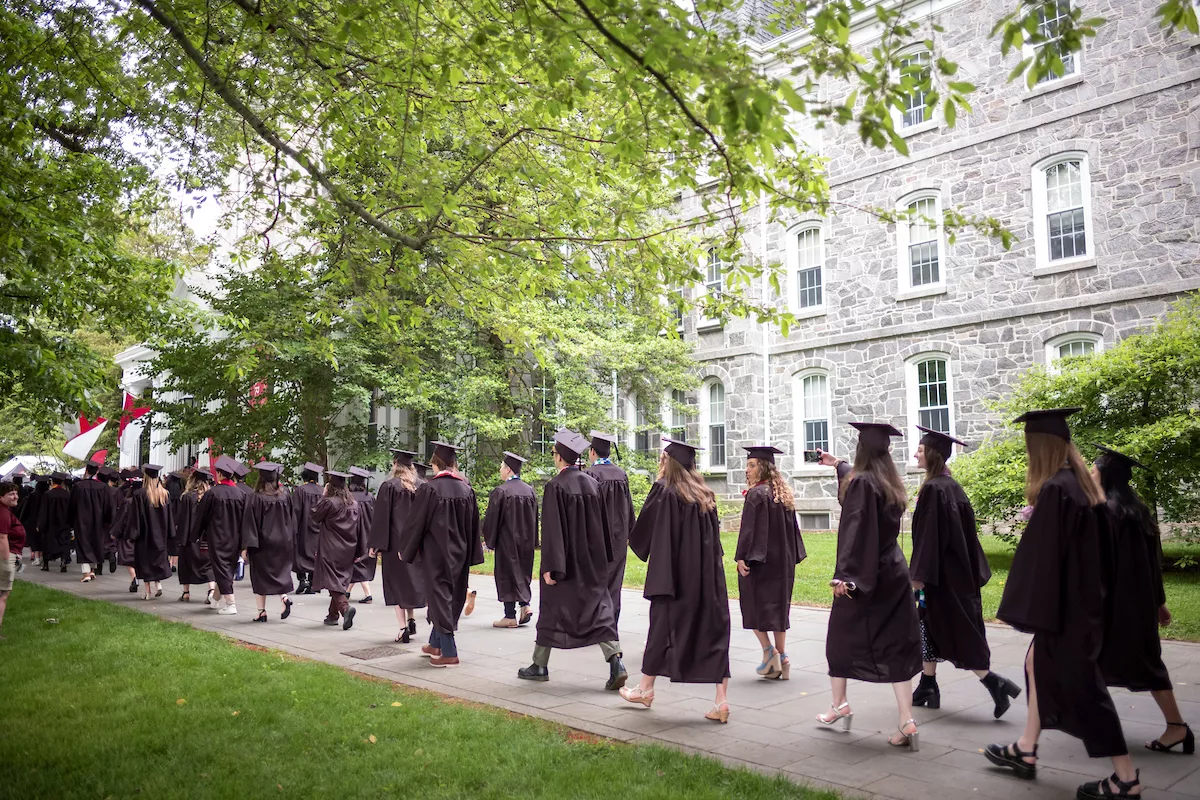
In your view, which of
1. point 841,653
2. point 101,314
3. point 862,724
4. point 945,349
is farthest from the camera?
point 945,349

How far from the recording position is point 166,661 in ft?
29.9

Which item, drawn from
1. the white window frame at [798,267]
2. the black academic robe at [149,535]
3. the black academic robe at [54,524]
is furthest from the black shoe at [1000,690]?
the black academic robe at [54,524]

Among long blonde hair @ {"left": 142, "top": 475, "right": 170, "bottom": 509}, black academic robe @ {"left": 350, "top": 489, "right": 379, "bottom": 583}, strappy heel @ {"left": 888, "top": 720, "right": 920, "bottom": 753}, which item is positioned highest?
long blonde hair @ {"left": 142, "top": 475, "right": 170, "bottom": 509}

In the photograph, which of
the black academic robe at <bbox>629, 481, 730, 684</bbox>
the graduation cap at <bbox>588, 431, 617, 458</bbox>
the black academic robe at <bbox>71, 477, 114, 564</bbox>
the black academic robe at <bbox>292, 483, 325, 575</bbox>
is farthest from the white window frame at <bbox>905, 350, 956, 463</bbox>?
the black academic robe at <bbox>71, 477, 114, 564</bbox>

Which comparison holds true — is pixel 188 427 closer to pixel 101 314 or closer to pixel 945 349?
pixel 101 314

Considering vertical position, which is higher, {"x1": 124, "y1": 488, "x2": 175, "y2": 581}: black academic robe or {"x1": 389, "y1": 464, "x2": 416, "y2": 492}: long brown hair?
{"x1": 389, "y1": 464, "x2": 416, "y2": 492}: long brown hair

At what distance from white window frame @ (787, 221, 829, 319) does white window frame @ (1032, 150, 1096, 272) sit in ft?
16.8

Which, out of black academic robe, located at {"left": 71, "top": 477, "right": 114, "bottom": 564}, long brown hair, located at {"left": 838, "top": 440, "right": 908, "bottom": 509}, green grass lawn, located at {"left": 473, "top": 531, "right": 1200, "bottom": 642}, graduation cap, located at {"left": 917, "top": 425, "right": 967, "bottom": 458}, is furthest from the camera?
black academic robe, located at {"left": 71, "top": 477, "right": 114, "bottom": 564}

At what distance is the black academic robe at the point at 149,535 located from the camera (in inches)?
585

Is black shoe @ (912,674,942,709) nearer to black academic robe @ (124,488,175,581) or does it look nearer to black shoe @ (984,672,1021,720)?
black shoe @ (984,672,1021,720)

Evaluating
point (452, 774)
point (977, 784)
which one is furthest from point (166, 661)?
point (977, 784)

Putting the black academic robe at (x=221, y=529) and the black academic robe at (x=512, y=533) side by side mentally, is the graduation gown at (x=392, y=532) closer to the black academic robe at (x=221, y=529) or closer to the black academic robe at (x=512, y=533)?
the black academic robe at (x=512, y=533)

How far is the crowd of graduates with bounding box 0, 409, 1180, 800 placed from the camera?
5.15 meters

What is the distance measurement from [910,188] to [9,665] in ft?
63.9
